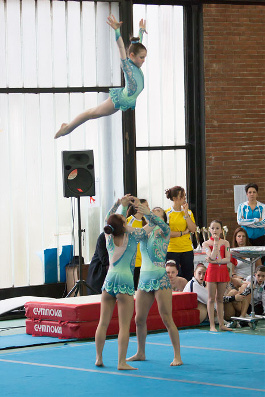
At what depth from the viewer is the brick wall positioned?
11195mm

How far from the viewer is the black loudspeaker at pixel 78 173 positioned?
891 centimetres

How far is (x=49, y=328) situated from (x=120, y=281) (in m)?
2.12

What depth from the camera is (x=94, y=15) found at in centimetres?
1064

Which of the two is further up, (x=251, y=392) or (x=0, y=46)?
(x=0, y=46)

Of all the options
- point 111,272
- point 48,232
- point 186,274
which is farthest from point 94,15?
point 111,272

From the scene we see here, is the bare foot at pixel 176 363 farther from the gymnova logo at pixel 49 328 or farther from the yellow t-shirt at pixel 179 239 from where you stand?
the yellow t-shirt at pixel 179 239

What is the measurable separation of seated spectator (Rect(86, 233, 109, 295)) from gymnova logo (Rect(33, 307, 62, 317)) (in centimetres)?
107

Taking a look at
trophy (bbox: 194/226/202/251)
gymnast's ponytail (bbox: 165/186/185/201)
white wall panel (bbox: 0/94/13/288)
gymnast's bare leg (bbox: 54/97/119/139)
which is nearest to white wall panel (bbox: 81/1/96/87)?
white wall panel (bbox: 0/94/13/288)

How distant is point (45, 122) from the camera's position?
10.4 metres

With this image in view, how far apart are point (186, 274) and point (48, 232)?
7.06ft

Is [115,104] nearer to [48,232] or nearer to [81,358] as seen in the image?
[81,358]

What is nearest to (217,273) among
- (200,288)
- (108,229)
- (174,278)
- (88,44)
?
(200,288)

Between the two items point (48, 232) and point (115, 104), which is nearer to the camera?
point (115, 104)

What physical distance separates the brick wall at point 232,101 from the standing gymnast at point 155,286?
4.76 meters
